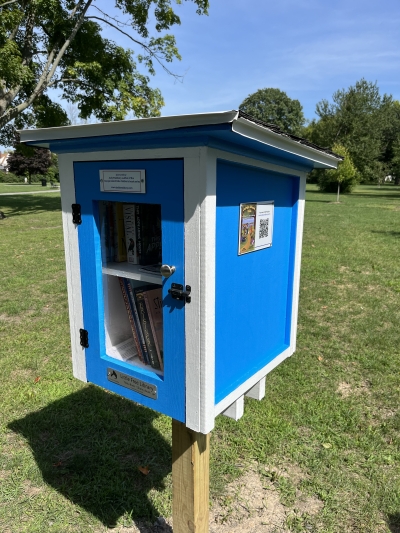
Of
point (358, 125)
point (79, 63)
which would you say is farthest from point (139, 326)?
point (358, 125)

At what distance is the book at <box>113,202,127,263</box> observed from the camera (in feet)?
5.04

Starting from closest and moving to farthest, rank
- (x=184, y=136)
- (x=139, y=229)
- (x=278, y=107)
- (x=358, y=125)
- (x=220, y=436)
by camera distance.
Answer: (x=184, y=136)
(x=139, y=229)
(x=220, y=436)
(x=358, y=125)
(x=278, y=107)

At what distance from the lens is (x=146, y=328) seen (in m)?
1.49

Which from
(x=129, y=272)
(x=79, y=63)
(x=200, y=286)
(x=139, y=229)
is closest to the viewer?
(x=200, y=286)

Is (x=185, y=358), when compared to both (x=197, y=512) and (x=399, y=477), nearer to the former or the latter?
(x=197, y=512)

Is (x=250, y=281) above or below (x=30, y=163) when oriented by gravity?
below

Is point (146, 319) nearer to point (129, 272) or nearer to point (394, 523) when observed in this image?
point (129, 272)

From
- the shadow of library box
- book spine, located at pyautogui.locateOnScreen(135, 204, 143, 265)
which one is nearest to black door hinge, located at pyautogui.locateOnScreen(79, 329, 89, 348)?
the shadow of library box

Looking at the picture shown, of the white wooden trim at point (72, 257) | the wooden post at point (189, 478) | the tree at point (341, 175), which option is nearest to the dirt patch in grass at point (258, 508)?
the wooden post at point (189, 478)

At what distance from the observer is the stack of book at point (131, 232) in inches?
59.9

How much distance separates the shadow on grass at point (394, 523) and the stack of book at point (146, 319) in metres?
1.75

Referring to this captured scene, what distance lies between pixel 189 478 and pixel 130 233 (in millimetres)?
996

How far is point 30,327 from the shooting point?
4.66 meters

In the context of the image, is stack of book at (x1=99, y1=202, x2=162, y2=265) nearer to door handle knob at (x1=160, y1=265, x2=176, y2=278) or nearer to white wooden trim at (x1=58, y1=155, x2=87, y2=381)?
white wooden trim at (x1=58, y1=155, x2=87, y2=381)
